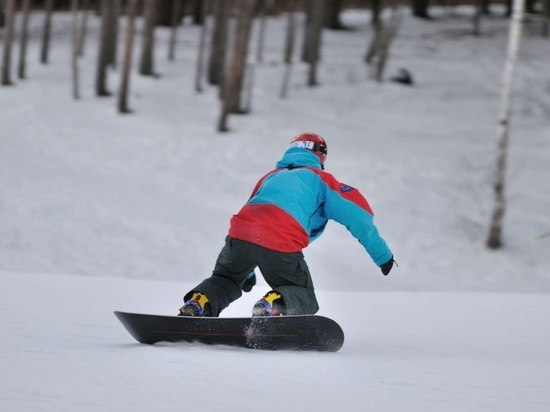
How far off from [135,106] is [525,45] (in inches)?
720

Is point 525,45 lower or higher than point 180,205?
higher

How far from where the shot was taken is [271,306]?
4750 millimetres

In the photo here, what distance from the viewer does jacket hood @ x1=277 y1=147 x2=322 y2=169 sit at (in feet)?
16.6

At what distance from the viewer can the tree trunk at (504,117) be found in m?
14.0

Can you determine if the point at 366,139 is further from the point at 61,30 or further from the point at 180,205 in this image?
the point at 61,30

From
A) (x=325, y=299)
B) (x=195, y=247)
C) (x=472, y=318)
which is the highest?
A: (x=472, y=318)

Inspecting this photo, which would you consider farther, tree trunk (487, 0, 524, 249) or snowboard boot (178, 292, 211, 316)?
tree trunk (487, 0, 524, 249)

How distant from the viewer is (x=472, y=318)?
22.0 ft

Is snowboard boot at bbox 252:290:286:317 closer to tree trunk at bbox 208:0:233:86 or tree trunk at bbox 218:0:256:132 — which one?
tree trunk at bbox 218:0:256:132

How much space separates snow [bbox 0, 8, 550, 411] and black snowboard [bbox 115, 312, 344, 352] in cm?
10

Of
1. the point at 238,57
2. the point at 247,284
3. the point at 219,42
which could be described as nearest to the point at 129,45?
the point at 238,57

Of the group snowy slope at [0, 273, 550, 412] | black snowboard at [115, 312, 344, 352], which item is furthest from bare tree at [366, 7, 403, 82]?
black snowboard at [115, 312, 344, 352]

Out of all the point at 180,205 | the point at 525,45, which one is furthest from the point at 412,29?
the point at 180,205

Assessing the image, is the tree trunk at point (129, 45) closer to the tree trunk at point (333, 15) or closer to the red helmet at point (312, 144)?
the red helmet at point (312, 144)
